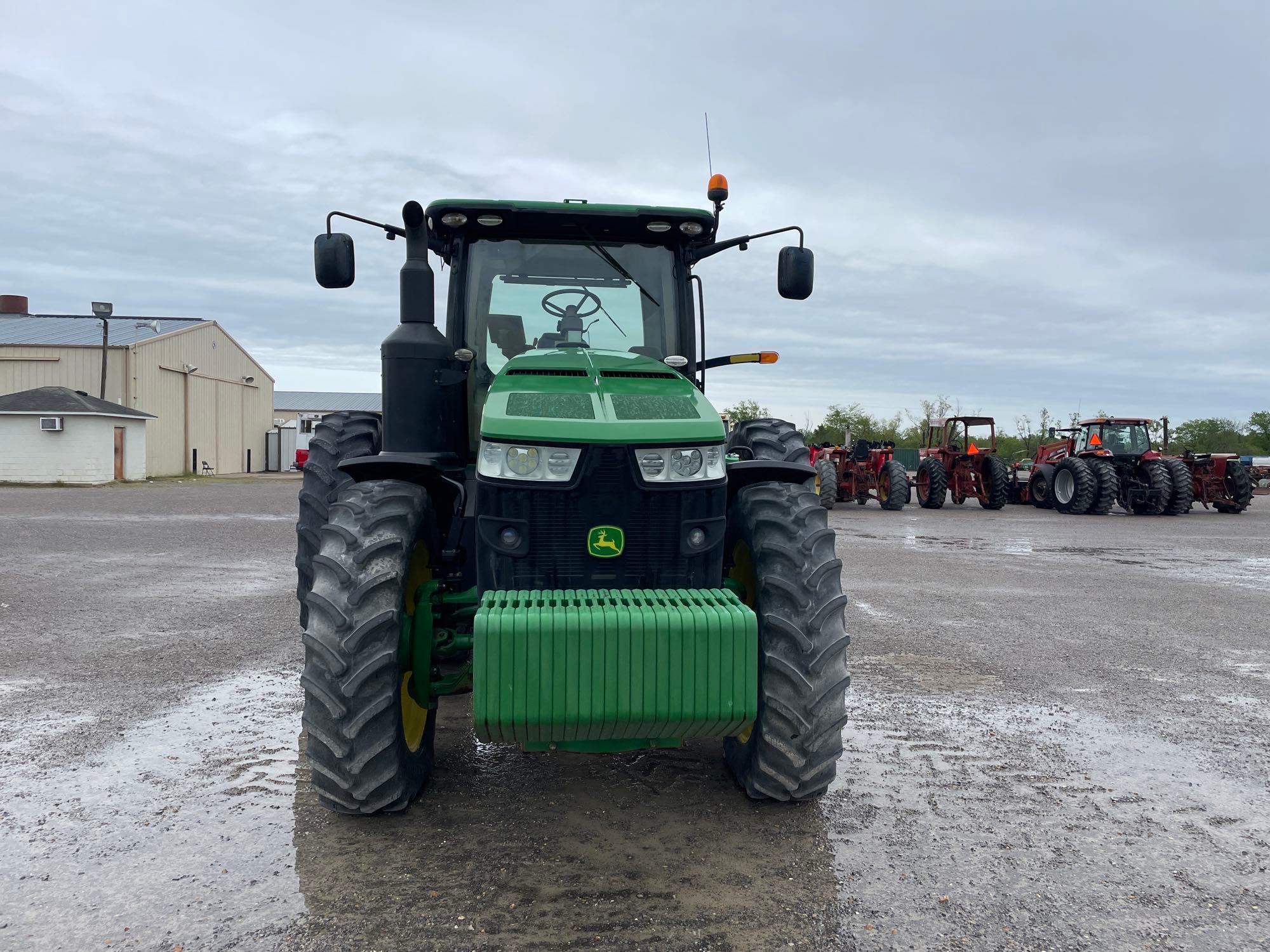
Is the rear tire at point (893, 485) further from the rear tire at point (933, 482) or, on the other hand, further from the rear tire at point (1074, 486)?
the rear tire at point (1074, 486)

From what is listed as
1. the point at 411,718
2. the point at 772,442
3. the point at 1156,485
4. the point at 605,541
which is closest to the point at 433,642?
the point at 411,718

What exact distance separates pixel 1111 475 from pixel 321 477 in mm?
20822

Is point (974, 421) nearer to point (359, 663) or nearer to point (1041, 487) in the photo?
point (1041, 487)

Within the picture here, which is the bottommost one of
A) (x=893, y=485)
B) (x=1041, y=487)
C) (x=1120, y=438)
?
(x=1041, y=487)

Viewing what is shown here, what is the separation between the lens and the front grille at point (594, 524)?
3.53 m

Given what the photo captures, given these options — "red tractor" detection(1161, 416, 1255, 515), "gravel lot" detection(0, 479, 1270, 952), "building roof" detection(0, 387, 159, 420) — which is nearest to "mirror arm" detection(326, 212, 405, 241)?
"gravel lot" detection(0, 479, 1270, 952)

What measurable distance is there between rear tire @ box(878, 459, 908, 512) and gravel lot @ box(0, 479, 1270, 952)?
15.0 meters

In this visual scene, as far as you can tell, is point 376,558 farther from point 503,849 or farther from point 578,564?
point 503,849

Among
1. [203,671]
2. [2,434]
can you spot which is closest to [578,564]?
[203,671]

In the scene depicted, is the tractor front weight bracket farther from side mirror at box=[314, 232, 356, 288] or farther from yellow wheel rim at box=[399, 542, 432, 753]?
side mirror at box=[314, 232, 356, 288]

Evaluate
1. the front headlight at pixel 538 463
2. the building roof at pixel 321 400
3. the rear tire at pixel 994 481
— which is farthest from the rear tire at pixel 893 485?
the building roof at pixel 321 400

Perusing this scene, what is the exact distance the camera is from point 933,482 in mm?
23469

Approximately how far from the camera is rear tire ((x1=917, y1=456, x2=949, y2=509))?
23453 millimetres

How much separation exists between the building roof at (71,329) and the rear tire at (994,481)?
33619 mm
